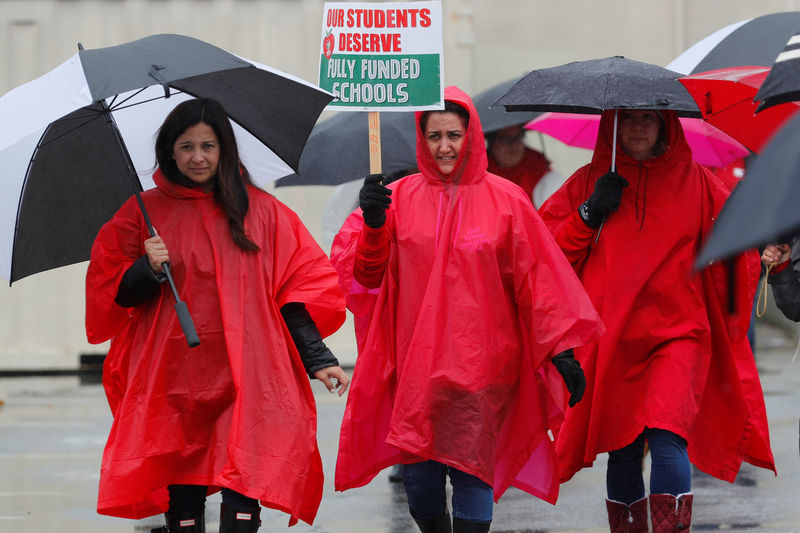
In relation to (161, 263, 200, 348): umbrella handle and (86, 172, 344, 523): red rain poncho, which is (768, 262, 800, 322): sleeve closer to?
(86, 172, 344, 523): red rain poncho

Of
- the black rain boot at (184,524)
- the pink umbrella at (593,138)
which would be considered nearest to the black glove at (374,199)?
the black rain boot at (184,524)

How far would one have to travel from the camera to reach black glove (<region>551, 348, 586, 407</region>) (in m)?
4.92

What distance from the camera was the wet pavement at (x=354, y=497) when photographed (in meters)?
6.63

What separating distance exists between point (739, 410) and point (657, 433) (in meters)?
0.44

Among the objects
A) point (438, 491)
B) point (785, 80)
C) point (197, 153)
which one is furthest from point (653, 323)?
point (197, 153)

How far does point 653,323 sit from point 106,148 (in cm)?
228

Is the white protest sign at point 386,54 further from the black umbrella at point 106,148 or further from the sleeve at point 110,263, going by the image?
the sleeve at point 110,263

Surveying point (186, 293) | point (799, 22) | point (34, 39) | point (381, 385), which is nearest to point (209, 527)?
point (381, 385)

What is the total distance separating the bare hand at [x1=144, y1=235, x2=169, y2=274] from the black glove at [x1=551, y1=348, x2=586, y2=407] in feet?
4.80

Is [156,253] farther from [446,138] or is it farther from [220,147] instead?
[446,138]

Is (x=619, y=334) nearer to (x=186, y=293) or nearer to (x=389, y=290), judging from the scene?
(x=389, y=290)

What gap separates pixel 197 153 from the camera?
479 centimetres

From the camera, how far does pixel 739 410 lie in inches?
219

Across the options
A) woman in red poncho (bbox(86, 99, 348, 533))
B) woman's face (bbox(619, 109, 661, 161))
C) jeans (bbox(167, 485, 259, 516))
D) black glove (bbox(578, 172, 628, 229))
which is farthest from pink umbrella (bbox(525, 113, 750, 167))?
jeans (bbox(167, 485, 259, 516))
